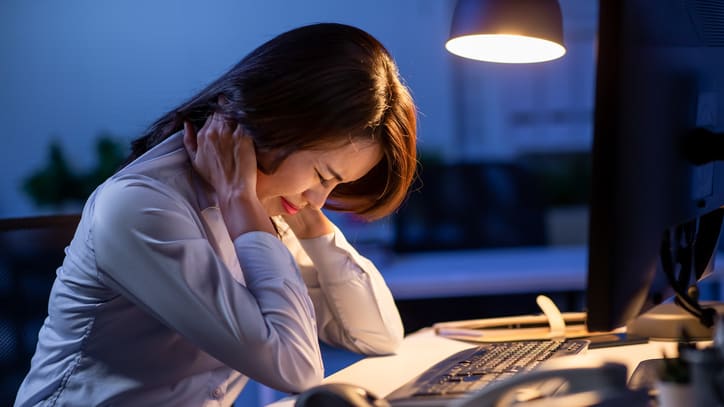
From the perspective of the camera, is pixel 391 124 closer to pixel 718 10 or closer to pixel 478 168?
pixel 718 10

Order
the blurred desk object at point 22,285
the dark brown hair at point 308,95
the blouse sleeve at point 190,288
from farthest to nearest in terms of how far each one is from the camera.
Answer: the blurred desk object at point 22,285, the dark brown hair at point 308,95, the blouse sleeve at point 190,288

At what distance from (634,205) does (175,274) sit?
0.55 m

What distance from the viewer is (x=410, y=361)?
1.28m

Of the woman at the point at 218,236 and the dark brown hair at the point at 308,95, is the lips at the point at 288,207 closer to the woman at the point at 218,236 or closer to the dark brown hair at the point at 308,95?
the woman at the point at 218,236

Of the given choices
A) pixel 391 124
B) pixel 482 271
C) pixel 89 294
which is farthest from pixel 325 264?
pixel 482 271

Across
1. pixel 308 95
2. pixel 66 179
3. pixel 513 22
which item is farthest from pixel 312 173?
pixel 66 179

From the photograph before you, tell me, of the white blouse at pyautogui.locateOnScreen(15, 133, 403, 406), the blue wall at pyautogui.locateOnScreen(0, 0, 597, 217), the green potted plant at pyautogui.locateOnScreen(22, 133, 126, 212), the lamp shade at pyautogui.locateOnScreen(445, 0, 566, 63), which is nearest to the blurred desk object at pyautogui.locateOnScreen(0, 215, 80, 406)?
the white blouse at pyautogui.locateOnScreen(15, 133, 403, 406)

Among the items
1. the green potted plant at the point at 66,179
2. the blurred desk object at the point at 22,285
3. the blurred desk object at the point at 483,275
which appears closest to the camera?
the blurred desk object at the point at 22,285

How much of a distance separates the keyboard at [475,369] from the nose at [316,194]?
343mm

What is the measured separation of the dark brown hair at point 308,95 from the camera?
1.09m

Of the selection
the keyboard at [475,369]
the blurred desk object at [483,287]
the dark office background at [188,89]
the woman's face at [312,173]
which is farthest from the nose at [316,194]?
the dark office background at [188,89]

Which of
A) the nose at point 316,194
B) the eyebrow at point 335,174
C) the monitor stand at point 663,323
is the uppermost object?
the eyebrow at point 335,174

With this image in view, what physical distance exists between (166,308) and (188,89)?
3.01 m

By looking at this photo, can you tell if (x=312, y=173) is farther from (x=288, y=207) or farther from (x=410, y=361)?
(x=410, y=361)
